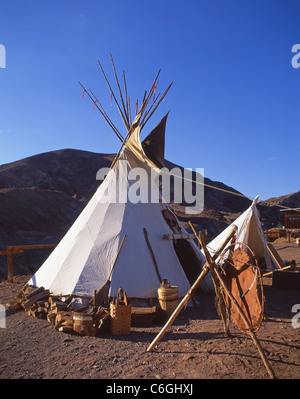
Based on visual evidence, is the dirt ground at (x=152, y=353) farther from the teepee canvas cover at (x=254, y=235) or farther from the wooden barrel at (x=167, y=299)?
the teepee canvas cover at (x=254, y=235)

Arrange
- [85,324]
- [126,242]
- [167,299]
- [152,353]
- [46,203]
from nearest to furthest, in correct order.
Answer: [152,353]
[85,324]
[167,299]
[126,242]
[46,203]

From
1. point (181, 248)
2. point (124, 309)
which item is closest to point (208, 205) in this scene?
point (181, 248)

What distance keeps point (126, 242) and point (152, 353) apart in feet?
8.32

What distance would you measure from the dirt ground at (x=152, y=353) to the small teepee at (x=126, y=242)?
86 cm

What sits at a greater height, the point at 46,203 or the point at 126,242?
the point at 46,203

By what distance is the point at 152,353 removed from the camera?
3.73 metres

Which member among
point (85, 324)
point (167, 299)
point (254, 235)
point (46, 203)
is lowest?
point (85, 324)

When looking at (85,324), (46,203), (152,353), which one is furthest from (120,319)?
(46,203)

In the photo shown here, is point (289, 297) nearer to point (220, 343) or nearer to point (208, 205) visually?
point (220, 343)

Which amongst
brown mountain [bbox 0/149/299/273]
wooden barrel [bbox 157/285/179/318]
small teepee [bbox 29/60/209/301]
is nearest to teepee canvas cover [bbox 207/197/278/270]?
small teepee [bbox 29/60/209/301]

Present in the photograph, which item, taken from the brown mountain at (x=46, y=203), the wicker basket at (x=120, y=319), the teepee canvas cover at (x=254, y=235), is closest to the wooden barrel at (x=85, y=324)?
the wicker basket at (x=120, y=319)

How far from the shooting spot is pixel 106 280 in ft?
18.2

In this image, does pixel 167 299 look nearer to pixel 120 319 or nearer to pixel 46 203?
pixel 120 319
